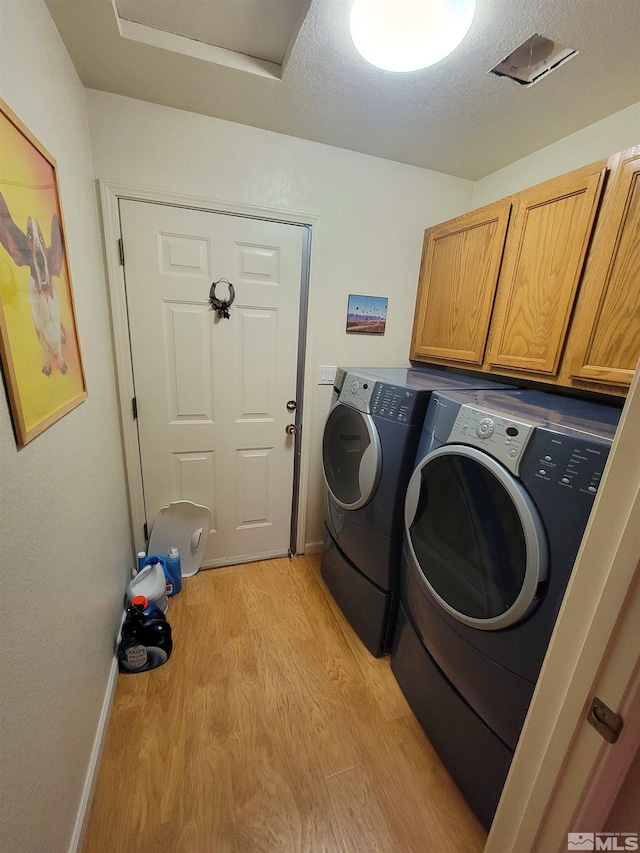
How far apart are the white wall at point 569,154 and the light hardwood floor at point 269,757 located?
94.4 inches

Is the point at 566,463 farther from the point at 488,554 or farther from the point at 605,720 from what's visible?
the point at 605,720

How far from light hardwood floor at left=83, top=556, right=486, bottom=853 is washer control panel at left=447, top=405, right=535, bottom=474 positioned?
112 centimetres

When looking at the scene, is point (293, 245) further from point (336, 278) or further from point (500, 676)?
point (500, 676)

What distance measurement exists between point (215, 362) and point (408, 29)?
4.56 ft

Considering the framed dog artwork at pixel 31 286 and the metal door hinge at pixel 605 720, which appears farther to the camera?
the framed dog artwork at pixel 31 286

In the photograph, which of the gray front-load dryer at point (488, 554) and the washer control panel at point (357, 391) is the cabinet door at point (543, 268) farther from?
the washer control panel at point (357, 391)

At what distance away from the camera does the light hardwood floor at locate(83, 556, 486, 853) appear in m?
0.97

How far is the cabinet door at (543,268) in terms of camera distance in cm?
119

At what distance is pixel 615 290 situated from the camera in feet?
3.65

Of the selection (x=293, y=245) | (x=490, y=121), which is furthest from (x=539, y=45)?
(x=293, y=245)

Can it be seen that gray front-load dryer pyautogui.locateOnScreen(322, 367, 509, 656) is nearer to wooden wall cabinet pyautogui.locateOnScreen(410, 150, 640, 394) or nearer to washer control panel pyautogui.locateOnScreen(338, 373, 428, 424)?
washer control panel pyautogui.locateOnScreen(338, 373, 428, 424)

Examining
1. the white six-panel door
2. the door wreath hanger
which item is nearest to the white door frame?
the white six-panel door

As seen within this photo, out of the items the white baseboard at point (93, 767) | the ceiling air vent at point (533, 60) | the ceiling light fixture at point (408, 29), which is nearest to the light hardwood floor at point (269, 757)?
the white baseboard at point (93, 767)

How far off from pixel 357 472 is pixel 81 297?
1264mm
